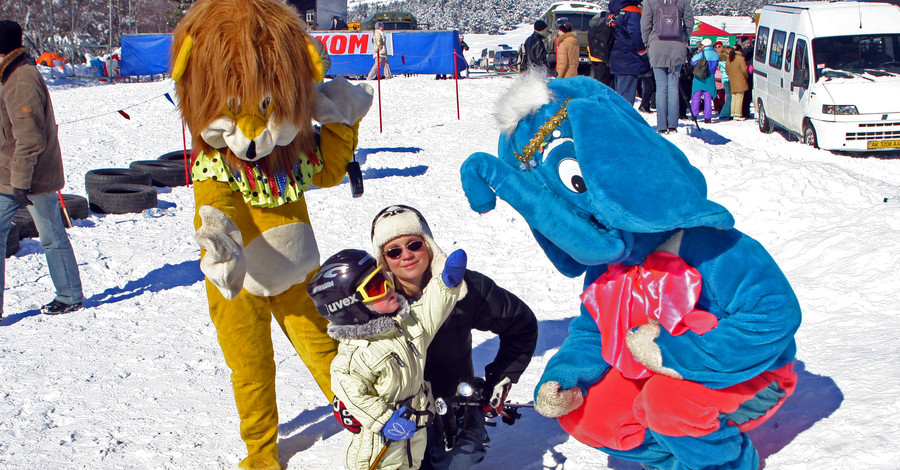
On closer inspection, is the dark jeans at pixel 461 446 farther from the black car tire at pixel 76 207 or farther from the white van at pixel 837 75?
the white van at pixel 837 75

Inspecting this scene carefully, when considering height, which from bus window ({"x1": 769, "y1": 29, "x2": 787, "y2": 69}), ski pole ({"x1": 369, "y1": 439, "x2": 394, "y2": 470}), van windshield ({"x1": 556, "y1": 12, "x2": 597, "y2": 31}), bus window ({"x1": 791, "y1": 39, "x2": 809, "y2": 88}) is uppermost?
van windshield ({"x1": 556, "y1": 12, "x2": 597, "y2": 31})

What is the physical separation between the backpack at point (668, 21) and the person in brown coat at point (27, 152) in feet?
22.3

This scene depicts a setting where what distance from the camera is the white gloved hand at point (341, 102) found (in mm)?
3031

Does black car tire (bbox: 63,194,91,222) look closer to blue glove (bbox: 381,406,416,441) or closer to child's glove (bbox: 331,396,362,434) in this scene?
child's glove (bbox: 331,396,362,434)

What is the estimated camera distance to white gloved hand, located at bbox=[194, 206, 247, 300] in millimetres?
2631

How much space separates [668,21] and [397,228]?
7286mm

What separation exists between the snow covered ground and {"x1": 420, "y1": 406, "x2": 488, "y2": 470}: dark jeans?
25cm

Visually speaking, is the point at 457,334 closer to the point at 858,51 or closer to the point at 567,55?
the point at 567,55

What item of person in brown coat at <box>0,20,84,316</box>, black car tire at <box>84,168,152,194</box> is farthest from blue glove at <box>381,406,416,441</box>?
black car tire at <box>84,168,152,194</box>

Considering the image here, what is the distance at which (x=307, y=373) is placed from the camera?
4281mm

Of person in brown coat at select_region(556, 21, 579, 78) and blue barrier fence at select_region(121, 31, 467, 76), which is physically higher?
blue barrier fence at select_region(121, 31, 467, 76)

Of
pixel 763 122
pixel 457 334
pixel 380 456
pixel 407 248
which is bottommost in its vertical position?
pixel 380 456

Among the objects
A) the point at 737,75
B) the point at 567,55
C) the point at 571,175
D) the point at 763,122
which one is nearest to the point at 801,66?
the point at 763,122

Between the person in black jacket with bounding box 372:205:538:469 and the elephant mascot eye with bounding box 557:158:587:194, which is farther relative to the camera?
the person in black jacket with bounding box 372:205:538:469
